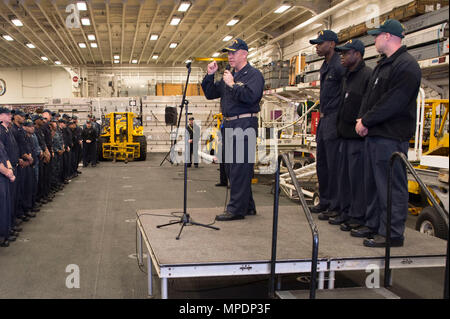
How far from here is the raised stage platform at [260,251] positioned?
3.06 metres

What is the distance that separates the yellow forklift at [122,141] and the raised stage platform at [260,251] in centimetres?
1360

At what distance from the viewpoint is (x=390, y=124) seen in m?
3.47

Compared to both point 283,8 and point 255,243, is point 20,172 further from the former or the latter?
point 283,8

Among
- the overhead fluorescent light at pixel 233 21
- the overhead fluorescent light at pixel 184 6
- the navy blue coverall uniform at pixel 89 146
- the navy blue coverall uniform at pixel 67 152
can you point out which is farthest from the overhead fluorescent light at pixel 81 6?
the overhead fluorescent light at pixel 233 21

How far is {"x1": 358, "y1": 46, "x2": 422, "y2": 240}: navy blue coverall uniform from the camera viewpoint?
3.32m

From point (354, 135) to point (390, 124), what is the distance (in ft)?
1.75

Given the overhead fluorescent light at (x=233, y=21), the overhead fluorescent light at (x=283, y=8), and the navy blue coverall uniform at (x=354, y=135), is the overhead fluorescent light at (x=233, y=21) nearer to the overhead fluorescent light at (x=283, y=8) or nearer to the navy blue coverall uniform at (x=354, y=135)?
the overhead fluorescent light at (x=283, y=8)

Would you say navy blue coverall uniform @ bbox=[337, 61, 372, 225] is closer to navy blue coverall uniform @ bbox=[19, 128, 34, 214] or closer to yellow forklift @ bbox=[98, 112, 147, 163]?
navy blue coverall uniform @ bbox=[19, 128, 34, 214]

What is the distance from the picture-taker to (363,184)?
3.98 m

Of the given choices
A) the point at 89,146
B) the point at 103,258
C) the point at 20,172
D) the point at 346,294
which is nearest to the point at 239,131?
the point at 346,294

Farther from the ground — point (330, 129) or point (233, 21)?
point (233, 21)

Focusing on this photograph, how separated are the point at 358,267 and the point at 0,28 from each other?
751 inches
